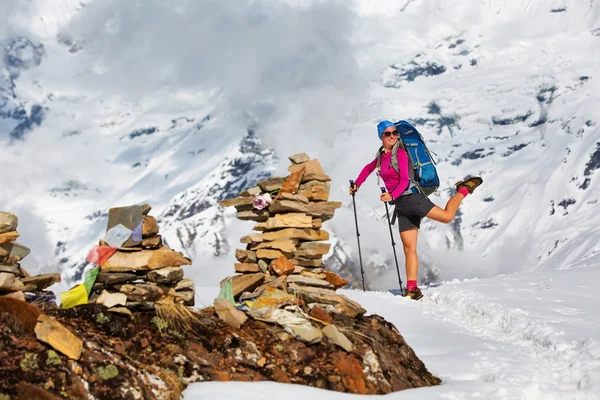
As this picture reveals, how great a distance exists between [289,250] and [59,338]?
17.4 ft

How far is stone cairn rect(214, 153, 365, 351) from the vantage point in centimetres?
878

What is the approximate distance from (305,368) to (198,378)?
1.36 meters

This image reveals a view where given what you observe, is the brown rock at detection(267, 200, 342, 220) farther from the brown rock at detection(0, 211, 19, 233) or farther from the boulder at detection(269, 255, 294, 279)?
the brown rock at detection(0, 211, 19, 233)

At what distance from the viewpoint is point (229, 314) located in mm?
7629

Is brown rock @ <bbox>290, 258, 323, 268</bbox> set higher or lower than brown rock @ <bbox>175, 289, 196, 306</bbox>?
higher

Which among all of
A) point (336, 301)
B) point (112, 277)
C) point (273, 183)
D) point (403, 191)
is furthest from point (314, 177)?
point (112, 277)

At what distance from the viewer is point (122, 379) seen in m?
5.51

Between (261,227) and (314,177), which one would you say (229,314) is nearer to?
(261,227)

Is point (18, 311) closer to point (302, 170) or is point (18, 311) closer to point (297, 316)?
point (297, 316)

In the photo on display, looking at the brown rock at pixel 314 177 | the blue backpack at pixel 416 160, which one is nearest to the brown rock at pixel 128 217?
the brown rock at pixel 314 177

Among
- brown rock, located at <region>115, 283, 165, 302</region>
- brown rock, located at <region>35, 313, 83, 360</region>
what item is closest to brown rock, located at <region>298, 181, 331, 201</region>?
brown rock, located at <region>115, 283, 165, 302</region>

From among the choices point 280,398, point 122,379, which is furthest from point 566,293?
point 122,379

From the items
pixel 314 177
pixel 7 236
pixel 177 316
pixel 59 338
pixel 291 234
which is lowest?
pixel 59 338

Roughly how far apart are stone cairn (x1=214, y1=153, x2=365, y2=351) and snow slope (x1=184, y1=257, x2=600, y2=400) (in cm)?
164
